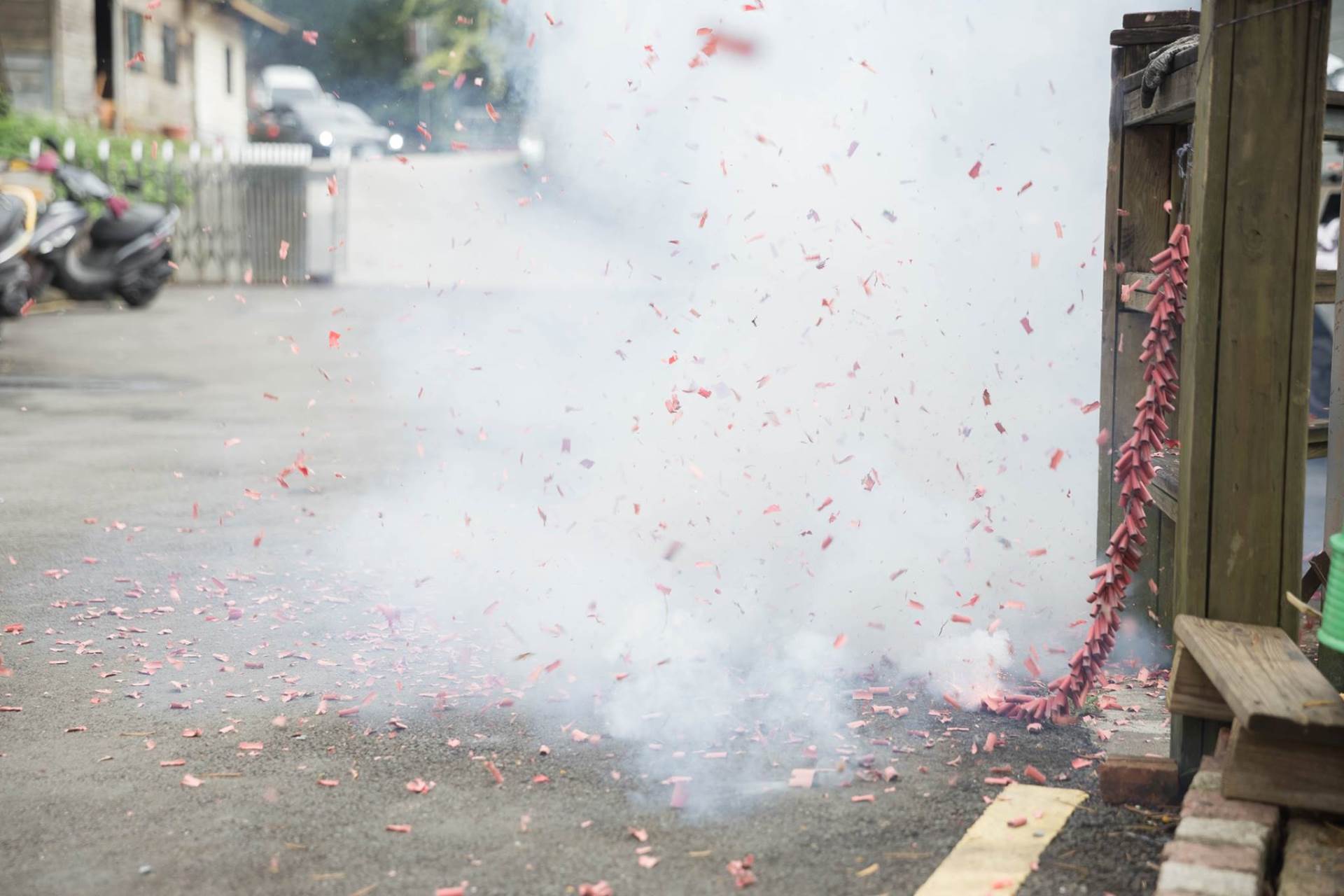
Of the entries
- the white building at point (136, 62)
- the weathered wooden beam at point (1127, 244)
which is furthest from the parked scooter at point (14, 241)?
the weathered wooden beam at point (1127, 244)

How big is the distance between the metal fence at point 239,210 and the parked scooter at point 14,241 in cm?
650

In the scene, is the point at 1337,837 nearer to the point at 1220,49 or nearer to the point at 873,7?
the point at 1220,49

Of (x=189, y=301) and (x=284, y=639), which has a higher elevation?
(x=189, y=301)

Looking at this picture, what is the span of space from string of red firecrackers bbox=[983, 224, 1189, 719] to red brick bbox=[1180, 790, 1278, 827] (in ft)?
2.57

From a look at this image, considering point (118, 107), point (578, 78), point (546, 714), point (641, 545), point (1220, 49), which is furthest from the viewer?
point (118, 107)

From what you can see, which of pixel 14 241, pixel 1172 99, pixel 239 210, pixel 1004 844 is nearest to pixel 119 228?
pixel 14 241

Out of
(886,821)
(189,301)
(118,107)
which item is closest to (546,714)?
(886,821)

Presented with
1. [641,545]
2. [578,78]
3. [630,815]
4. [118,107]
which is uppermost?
[118,107]

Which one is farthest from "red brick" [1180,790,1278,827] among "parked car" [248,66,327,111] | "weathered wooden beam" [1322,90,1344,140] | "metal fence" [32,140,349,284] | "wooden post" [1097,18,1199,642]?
"parked car" [248,66,327,111]

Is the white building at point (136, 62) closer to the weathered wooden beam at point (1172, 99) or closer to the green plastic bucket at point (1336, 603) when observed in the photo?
the weathered wooden beam at point (1172, 99)

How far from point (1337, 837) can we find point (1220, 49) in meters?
1.65

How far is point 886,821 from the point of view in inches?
127

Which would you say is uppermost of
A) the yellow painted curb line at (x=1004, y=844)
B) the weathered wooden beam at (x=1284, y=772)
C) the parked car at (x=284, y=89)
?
the parked car at (x=284, y=89)

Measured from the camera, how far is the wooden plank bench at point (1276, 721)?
279 centimetres
